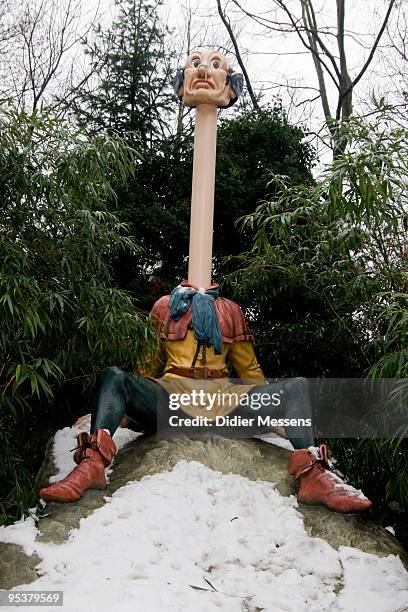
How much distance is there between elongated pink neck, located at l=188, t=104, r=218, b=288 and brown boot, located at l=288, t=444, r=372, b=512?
109 centimetres

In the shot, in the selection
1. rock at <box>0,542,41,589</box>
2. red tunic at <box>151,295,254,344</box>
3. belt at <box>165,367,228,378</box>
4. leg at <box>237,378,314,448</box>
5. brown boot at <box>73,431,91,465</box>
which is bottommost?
rock at <box>0,542,41,589</box>

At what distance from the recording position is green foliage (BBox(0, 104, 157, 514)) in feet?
9.71

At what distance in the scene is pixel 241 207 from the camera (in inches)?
225

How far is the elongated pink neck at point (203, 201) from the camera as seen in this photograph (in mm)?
3641

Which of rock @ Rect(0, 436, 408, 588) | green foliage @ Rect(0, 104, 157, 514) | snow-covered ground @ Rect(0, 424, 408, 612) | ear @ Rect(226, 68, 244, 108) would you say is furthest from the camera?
ear @ Rect(226, 68, 244, 108)

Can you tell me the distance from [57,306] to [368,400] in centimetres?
203

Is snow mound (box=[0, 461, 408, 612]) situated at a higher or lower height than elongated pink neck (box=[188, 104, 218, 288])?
lower

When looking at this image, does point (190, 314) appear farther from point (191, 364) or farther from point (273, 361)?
point (273, 361)

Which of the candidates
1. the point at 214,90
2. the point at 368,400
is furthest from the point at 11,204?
the point at 368,400

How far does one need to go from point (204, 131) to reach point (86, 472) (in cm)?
198

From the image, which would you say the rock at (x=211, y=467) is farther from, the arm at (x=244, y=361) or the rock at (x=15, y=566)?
the arm at (x=244, y=361)

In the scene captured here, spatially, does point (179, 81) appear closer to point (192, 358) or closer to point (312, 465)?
point (192, 358)

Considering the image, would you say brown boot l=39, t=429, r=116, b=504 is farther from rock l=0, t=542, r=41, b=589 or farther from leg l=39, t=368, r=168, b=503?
rock l=0, t=542, r=41, b=589

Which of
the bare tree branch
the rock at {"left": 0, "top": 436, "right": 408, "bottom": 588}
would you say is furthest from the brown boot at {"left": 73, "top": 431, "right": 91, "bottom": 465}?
the bare tree branch
